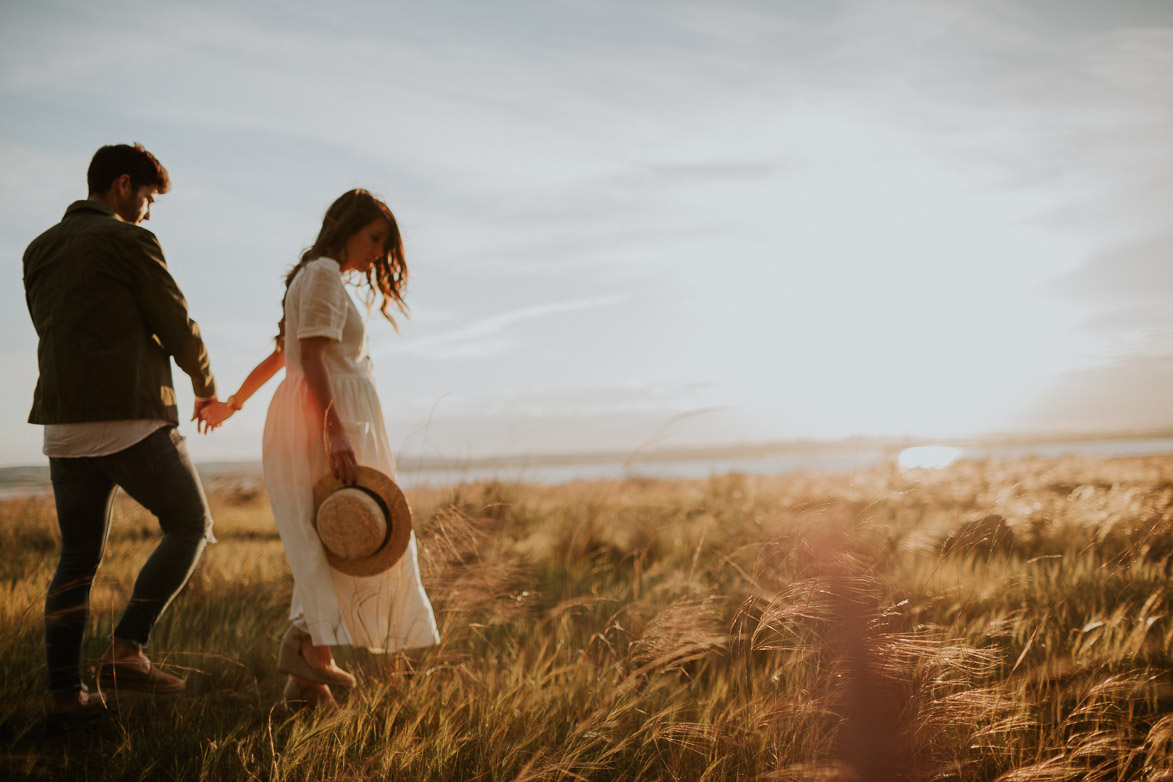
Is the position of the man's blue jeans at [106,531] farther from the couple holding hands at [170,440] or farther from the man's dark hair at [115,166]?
the man's dark hair at [115,166]

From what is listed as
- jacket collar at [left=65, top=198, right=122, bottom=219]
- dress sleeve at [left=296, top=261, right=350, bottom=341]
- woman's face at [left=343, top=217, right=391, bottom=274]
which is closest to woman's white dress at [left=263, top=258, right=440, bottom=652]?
dress sleeve at [left=296, top=261, right=350, bottom=341]

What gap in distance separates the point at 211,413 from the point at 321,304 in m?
0.82

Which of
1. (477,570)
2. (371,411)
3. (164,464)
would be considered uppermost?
(371,411)

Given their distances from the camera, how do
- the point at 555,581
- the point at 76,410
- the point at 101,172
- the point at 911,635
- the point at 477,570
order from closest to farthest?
the point at 911,635 < the point at 76,410 < the point at 101,172 < the point at 477,570 < the point at 555,581

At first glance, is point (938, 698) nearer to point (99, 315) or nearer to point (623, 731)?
point (623, 731)

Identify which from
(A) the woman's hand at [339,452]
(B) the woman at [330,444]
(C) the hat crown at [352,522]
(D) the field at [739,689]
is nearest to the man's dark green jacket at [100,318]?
(B) the woman at [330,444]

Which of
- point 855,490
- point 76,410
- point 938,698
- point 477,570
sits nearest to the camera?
point 938,698

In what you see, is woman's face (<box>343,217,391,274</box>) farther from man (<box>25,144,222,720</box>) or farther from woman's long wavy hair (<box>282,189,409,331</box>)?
man (<box>25,144,222,720</box>)

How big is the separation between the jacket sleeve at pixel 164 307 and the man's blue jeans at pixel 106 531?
1.09 feet

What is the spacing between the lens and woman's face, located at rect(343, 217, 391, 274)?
287cm

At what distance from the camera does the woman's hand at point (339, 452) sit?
8.55 feet

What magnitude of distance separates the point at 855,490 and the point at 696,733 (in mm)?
4976

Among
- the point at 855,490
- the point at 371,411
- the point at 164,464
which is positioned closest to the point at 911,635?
the point at 371,411

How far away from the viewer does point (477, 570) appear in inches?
145
